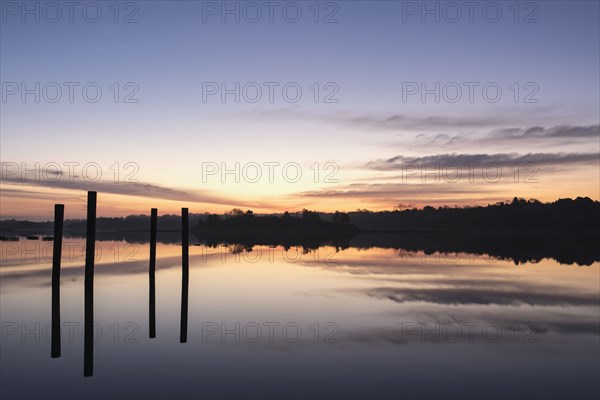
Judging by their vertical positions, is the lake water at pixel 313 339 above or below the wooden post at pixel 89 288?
below

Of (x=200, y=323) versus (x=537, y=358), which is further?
(x=200, y=323)

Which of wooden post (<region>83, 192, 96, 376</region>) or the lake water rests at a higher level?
wooden post (<region>83, 192, 96, 376</region>)

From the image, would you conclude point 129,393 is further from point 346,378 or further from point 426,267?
point 426,267

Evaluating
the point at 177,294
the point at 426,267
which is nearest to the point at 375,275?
the point at 426,267

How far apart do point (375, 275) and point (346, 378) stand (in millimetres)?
18682

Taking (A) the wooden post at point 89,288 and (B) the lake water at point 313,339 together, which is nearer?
(B) the lake water at point 313,339

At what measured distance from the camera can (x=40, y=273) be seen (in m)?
28.4

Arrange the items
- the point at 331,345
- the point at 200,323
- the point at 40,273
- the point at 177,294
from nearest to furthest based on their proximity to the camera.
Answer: the point at 331,345
the point at 200,323
the point at 177,294
the point at 40,273

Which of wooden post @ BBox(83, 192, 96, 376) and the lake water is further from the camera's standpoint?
wooden post @ BBox(83, 192, 96, 376)

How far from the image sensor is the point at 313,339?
13500mm

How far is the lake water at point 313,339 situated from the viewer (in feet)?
32.0

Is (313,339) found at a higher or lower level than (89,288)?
lower

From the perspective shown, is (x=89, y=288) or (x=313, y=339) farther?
(x=89, y=288)

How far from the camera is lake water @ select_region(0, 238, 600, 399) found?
9766 mm
